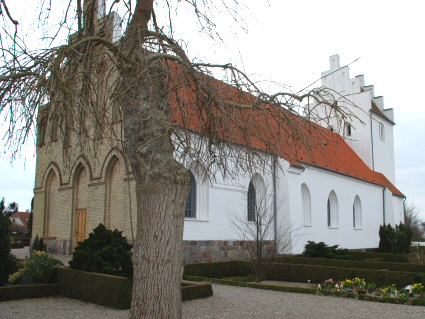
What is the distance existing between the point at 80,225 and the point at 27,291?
8.53 metres

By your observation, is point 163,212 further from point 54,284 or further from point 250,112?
point 54,284

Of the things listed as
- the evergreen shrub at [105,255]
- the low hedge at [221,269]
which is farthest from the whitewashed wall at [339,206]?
the evergreen shrub at [105,255]

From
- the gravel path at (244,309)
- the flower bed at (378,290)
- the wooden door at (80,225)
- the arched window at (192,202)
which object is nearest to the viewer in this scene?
the gravel path at (244,309)

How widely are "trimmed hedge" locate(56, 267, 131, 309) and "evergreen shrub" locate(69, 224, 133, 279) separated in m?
0.32

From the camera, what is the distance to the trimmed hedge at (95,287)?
30.6 ft

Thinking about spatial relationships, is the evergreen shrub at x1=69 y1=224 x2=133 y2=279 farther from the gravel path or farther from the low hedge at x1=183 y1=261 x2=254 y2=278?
the low hedge at x1=183 y1=261 x2=254 y2=278

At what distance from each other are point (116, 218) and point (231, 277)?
4788 millimetres

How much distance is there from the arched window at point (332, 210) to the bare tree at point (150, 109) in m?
18.9

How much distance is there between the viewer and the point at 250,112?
675 cm

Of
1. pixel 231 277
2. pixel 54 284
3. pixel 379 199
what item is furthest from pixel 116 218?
pixel 379 199

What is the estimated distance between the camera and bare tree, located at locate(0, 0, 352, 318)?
557 cm

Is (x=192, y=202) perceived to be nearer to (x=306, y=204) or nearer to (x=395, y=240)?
(x=306, y=204)

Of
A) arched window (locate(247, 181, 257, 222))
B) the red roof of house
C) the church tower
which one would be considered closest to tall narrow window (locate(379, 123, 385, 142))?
the church tower

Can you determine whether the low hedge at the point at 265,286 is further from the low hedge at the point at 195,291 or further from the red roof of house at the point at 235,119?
the red roof of house at the point at 235,119
